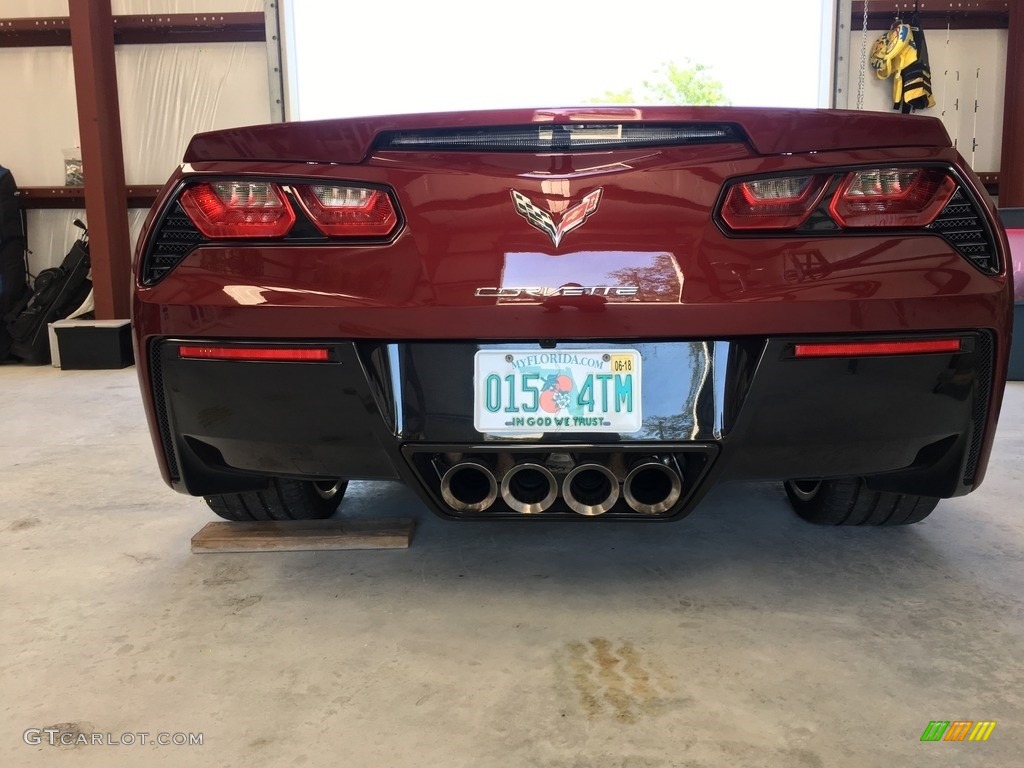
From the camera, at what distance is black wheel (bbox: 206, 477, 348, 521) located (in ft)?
6.14

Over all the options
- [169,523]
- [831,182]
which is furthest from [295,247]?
[169,523]

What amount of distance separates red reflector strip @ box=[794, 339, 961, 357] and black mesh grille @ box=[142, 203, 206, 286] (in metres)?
1.04

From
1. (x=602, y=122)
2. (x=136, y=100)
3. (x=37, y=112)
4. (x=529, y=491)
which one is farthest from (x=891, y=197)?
(x=37, y=112)

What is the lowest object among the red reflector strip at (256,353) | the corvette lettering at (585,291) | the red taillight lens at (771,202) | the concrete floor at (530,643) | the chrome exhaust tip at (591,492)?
the concrete floor at (530,643)

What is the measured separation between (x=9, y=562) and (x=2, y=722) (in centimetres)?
80

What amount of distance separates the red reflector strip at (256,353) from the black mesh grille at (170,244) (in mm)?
144

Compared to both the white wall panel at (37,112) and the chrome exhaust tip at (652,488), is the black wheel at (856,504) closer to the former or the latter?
the chrome exhaust tip at (652,488)

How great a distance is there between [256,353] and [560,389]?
0.51 meters

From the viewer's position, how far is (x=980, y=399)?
4.42ft

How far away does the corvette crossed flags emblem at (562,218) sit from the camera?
4.13ft

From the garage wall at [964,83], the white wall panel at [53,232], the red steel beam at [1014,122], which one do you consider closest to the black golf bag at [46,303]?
the white wall panel at [53,232]

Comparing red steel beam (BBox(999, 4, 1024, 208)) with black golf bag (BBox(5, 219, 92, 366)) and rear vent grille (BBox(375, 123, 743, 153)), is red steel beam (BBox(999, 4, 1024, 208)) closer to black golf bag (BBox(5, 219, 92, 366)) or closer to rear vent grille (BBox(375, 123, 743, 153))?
rear vent grille (BBox(375, 123, 743, 153))

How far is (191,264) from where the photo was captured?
1352mm

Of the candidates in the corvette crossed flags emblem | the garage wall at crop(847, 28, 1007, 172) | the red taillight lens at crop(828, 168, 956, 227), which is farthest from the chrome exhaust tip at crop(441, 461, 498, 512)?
the garage wall at crop(847, 28, 1007, 172)
